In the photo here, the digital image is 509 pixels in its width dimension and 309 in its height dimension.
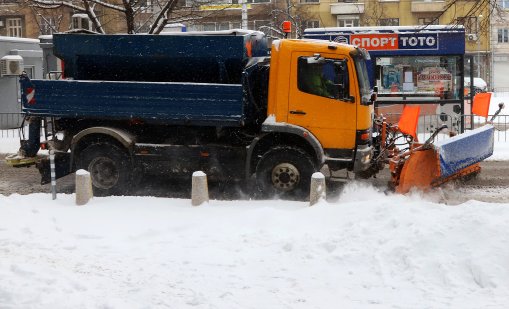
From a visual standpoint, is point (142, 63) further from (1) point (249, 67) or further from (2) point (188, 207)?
(2) point (188, 207)

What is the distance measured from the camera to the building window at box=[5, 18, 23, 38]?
187ft

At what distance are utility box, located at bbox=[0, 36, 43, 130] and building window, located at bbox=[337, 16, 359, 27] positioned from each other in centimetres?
3388

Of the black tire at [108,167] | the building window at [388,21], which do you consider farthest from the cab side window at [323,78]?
the building window at [388,21]

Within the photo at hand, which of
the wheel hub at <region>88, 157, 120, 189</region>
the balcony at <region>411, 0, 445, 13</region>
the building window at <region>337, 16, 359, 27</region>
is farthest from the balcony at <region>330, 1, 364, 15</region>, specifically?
the wheel hub at <region>88, 157, 120, 189</region>

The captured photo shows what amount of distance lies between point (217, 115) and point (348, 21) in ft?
154

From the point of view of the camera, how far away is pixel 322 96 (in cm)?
1155

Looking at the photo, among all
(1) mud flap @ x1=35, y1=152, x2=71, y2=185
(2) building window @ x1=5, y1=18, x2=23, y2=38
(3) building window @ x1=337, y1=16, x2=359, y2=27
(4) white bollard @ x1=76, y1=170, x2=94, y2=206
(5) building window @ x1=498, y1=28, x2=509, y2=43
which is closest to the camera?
(4) white bollard @ x1=76, y1=170, x2=94, y2=206

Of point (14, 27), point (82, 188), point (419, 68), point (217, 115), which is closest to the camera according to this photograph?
point (82, 188)

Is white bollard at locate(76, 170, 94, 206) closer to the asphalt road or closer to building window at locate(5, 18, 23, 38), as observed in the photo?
the asphalt road

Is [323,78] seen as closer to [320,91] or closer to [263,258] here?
[320,91]

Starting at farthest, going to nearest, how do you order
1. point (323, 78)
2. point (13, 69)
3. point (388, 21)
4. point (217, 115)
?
point (388, 21) < point (13, 69) < point (217, 115) < point (323, 78)

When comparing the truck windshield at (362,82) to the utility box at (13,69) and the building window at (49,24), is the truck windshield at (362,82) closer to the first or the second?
the utility box at (13,69)

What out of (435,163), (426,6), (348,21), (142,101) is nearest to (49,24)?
(142,101)

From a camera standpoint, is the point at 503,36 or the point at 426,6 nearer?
the point at 426,6
